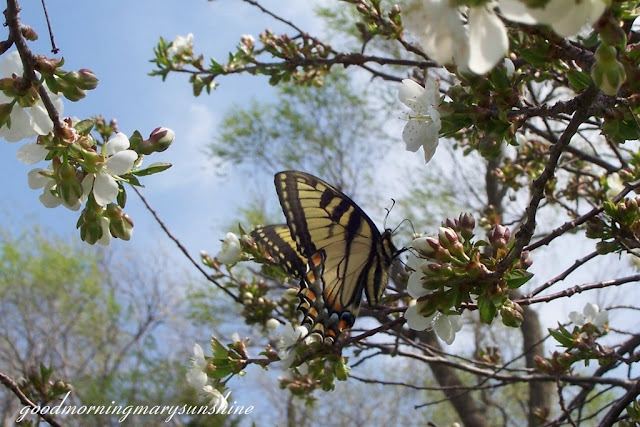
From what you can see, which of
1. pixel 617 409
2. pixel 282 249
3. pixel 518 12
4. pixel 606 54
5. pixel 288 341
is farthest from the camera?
pixel 282 249

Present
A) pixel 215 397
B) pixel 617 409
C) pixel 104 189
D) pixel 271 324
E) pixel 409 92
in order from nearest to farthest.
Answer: pixel 104 189 < pixel 409 92 < pixel 617 409 < pixel 215 397 < pixel 271 324

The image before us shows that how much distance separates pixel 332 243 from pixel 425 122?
39.7 inches

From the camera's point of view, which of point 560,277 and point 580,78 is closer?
point 580,78

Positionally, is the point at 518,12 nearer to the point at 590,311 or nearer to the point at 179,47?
the point at 590,311

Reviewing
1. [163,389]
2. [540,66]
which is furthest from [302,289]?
[163,389]

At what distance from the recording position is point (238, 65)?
A: 2854 mm

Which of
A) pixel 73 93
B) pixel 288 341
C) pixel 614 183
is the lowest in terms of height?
pixel 73 93

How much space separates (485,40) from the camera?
1.98 ft

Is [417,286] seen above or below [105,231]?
above

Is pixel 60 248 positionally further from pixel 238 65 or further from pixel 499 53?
pixel 499 53

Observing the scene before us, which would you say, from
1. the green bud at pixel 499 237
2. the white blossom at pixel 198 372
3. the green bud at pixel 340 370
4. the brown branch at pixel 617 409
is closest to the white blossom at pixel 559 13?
the green bud at pixel 499 237

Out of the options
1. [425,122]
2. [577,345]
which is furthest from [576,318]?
[425,122]

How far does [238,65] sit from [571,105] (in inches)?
84.6

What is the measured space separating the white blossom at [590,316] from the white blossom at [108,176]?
5.78 feet
